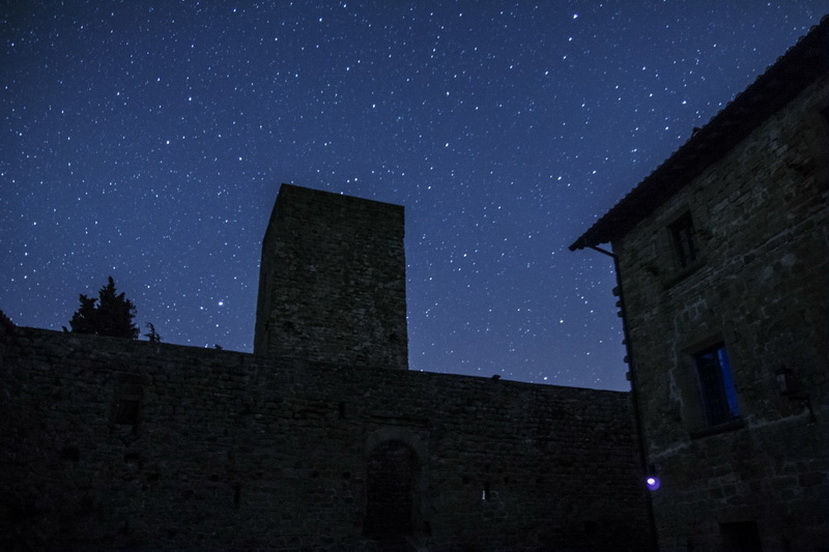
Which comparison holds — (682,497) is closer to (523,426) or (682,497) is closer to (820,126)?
(523,426)

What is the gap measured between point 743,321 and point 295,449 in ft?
25.1

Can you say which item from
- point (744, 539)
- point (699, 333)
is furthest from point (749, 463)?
point (699, 333)

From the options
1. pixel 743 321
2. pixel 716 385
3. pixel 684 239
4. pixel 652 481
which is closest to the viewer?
pixel 743 321

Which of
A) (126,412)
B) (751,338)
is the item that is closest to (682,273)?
(751,338)

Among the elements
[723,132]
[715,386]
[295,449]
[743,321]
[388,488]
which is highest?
[723,132]

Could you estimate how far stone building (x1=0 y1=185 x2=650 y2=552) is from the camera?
9.60 m

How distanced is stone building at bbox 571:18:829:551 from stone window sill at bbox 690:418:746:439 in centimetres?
3

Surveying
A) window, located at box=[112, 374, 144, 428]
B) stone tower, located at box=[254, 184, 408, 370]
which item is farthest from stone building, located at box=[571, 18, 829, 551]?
window, located at box=[112, 374, 144, 428]

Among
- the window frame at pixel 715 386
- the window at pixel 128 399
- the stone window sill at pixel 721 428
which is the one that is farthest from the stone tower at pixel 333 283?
the stone window sill at pixel 721 428

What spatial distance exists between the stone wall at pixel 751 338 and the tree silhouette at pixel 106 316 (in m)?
18.8

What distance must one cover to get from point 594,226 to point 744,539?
19.4 feet

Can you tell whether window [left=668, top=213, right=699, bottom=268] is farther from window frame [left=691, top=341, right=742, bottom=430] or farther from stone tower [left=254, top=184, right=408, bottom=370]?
stone tower [left=254, top=184, right=408, bottom=370]

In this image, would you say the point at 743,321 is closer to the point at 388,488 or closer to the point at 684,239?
the point at 684,239

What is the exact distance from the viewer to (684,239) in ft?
35.8
